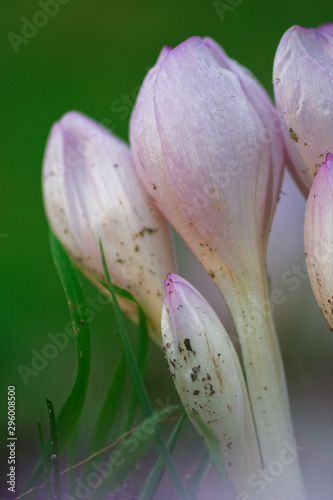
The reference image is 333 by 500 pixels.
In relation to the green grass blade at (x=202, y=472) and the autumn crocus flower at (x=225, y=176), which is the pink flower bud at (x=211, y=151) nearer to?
the autumn crocus flower at (x=225, y=176)

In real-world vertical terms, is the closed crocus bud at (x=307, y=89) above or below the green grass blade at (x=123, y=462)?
above

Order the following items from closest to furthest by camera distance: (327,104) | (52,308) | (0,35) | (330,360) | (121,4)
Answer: (327,104) < (330,360) < (52,308) < (0,35) < (121,4)

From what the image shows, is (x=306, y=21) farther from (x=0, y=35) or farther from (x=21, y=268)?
(x=21, y=268)

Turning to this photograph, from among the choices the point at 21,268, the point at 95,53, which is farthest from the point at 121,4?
the point at 21,268

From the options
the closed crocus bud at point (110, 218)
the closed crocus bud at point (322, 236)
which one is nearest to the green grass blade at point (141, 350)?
the closed crocus bud at point (110, 218)

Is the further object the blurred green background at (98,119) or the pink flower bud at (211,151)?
the blurred green background at (98,119)
